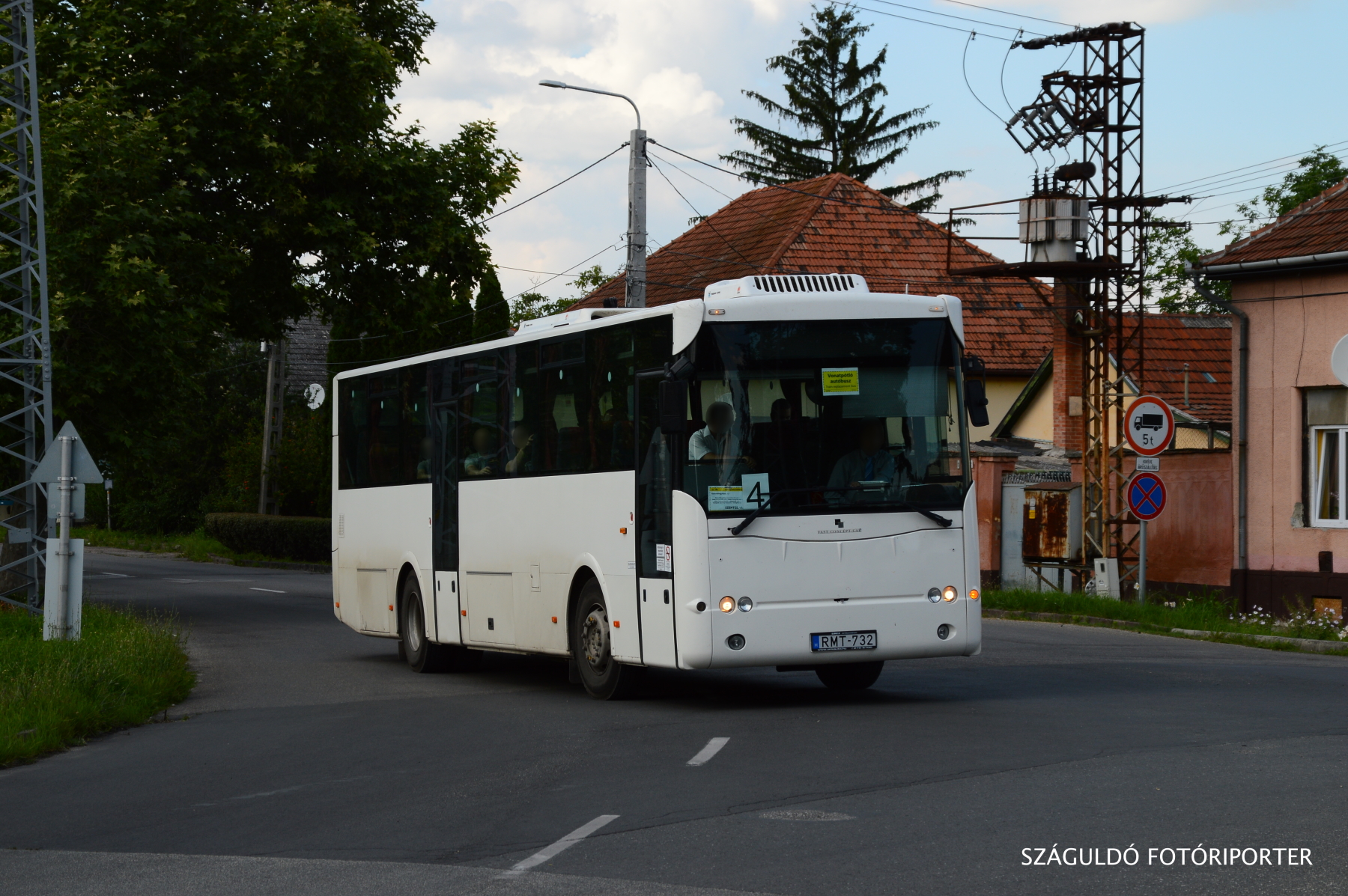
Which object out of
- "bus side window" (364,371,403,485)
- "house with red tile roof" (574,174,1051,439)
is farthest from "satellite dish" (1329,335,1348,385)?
"house with red tile roof" (574,174,1051,439)

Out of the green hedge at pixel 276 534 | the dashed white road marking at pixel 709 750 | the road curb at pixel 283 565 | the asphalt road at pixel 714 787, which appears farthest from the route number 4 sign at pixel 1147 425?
the green hedge at pixel 276 534

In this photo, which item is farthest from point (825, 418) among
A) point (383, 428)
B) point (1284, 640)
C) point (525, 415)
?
point (1284, 640)

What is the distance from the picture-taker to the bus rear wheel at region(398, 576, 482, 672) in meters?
17.7

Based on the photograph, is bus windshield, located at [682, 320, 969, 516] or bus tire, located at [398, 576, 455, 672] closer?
bus windshield, located at [682, 320, 969, 516]

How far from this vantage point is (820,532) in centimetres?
1291

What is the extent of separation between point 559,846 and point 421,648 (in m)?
10.2

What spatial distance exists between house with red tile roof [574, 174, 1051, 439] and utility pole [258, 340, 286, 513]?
879 centimetres

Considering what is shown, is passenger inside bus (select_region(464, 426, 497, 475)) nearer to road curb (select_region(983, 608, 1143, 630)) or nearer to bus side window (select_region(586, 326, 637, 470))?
bus side window (select_region(586, 326, 637, 470))

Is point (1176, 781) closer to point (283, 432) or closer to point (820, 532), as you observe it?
point (820, 532)

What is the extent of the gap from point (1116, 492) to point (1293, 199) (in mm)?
33439

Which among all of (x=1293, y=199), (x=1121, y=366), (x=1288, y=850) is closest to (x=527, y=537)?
(x=1288, y=850)

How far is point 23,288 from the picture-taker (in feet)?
Answer: 65.0

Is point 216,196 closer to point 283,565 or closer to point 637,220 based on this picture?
point 637,220

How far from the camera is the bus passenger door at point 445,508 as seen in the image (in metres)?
16.9
